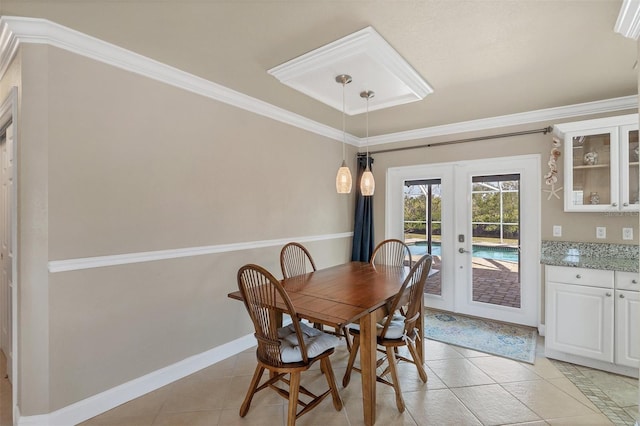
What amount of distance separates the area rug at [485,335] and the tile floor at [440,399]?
0.21 meters

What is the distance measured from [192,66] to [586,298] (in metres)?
3.83

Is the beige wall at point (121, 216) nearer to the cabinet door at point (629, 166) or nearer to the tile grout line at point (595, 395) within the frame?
the tile grout line at point (595, 395)

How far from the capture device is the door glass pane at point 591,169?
114 inches

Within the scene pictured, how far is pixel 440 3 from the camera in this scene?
1.68m

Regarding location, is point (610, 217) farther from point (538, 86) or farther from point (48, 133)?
point (48, 133)

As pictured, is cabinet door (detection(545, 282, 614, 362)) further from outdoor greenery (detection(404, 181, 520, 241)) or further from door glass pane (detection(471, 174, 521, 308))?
outdoor greenery (detection(404, 181, 520, 241))

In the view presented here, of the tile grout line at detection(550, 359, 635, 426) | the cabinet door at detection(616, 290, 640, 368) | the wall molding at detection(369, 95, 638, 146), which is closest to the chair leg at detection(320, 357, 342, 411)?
the tile grout line at detection(550, 359, 635, 426)

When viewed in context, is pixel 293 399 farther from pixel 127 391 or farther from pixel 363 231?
pixel 363 231

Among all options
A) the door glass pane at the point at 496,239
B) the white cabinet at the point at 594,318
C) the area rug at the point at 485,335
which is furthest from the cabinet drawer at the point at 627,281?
the door glass pane at the point at 496,239

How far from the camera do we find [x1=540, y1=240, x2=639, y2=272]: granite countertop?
2.64 meters

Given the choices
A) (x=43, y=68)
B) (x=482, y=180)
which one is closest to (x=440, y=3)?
(x=43, y=68)

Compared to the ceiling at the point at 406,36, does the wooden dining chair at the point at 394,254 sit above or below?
below

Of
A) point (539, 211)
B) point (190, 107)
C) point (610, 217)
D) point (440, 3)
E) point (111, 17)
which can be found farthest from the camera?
point (539, 211)

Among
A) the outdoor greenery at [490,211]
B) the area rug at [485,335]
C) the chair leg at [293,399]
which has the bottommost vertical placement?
the area rug at [485,335]
